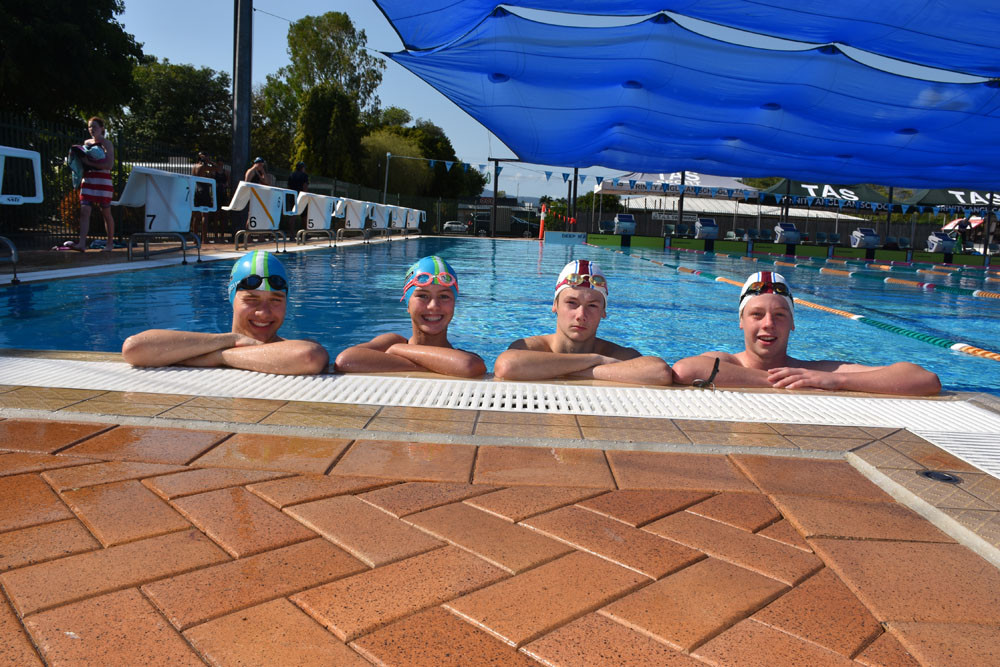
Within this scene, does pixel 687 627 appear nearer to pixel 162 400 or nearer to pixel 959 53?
pixel 162 400

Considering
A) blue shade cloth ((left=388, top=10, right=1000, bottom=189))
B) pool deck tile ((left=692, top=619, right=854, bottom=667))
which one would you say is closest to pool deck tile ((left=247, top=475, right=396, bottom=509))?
pool deck tile ((left=692, top=619, right=854, bottom=667))

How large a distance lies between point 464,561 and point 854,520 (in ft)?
3.16


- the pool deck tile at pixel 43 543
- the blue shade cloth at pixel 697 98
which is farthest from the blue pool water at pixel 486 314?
the pool deck tile at pixel 43 543

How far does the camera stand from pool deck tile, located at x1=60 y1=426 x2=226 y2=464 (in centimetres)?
190

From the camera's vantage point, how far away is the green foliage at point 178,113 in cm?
4297

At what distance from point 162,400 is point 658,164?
63.7ft

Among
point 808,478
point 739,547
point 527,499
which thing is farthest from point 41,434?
point 808,478

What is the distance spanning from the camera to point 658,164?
20.2 meters

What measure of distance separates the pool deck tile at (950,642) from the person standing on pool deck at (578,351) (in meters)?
1.92

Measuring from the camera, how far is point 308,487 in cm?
174

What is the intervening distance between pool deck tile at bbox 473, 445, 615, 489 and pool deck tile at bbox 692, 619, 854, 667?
2.15 feet

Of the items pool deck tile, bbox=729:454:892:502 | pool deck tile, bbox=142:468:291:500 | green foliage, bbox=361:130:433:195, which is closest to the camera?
pool deck tile, bbox=142:468:291:500

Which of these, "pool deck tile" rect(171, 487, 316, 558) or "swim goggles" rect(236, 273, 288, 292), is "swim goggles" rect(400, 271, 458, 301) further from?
"pool deck tile" rect(171, 487, 316, 558)

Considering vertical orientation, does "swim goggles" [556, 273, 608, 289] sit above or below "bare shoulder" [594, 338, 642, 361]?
above
